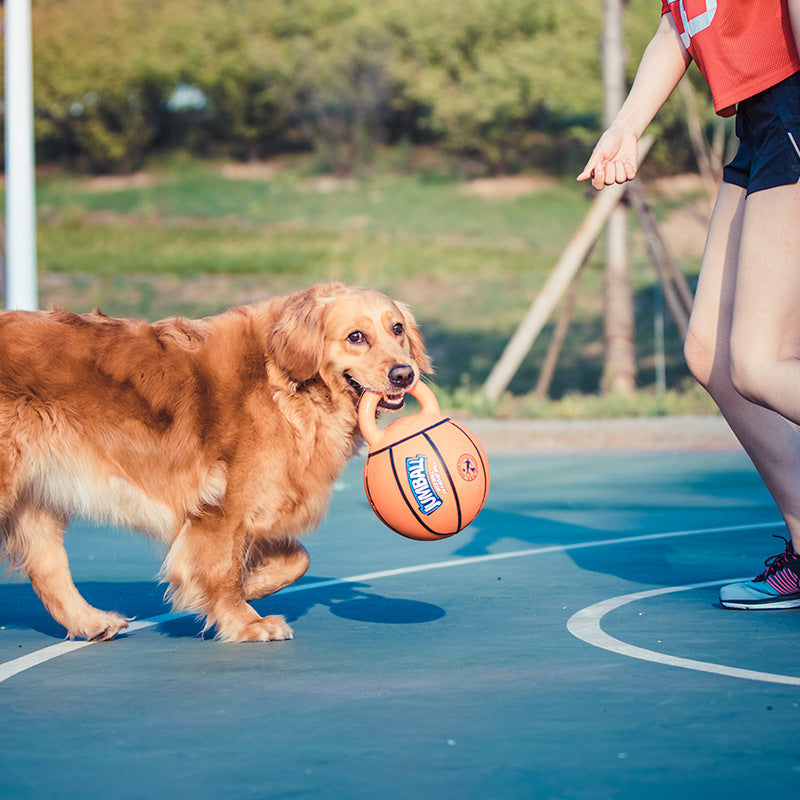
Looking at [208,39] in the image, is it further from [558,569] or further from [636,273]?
[558,569]

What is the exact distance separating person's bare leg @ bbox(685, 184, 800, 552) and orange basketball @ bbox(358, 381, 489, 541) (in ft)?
3.32

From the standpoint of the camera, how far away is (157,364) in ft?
15.3

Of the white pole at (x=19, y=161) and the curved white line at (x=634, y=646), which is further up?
the white pole at (x=19, y=161)

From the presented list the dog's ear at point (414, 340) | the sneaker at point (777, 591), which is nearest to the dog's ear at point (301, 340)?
the dog's ear at point (414, 340)

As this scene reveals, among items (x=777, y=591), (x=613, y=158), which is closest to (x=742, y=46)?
(x=613, y=158)

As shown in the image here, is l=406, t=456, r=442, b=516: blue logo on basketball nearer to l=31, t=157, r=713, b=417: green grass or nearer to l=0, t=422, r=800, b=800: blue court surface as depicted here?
l=0, t=422, r=800, b=800: blue court surface

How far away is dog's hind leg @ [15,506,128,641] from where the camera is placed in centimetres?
466

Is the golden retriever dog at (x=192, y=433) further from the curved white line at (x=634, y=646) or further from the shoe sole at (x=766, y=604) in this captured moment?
the shoe sole at (x=766, y=604)

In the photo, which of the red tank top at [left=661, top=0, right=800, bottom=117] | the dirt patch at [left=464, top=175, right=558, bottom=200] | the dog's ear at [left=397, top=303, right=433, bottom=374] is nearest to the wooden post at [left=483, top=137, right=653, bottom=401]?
the dog's ear at [left=397, top=303, right=433, bottom=374]

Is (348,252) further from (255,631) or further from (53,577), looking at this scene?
(255,631)

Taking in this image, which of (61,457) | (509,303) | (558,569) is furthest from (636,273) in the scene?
(61,457)

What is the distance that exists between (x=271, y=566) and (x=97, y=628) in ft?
2.43

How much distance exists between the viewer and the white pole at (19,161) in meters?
11.3

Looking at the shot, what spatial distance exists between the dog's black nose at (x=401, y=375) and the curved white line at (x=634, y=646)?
114cm
